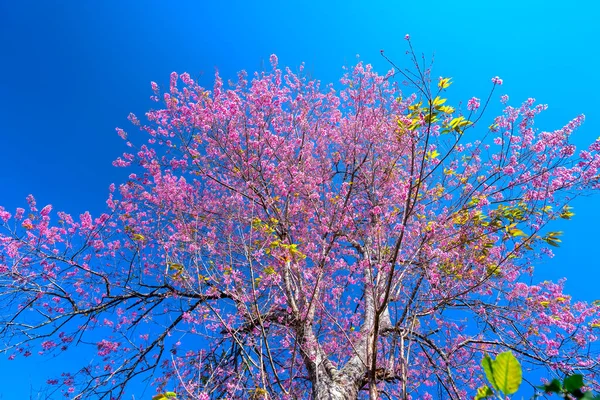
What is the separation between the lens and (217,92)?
6645 millimetres

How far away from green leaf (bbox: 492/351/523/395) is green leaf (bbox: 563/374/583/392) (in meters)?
0.12

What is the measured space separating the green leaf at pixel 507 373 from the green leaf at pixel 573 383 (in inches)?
4.6

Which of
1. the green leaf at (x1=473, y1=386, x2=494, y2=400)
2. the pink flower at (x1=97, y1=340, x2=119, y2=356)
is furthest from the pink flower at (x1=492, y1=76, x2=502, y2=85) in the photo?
the pink flower at (x1=97, y1=340, x2=119, y2=356)

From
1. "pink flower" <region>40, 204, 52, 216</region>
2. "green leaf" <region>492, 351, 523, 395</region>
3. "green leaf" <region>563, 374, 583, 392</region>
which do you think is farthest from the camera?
"pink flower" <region>40, 204, 52, 216</region>

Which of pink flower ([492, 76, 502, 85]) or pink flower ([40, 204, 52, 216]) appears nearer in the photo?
pink flower ([492, 76, 502, 85])

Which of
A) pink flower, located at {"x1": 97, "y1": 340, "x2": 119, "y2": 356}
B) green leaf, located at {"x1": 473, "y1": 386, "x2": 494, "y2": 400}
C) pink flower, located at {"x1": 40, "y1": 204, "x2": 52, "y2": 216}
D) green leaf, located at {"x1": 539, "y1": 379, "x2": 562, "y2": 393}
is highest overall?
pink flower, located at {"x1": 40, "y1": 204, "x2": 52, "y2": 216}

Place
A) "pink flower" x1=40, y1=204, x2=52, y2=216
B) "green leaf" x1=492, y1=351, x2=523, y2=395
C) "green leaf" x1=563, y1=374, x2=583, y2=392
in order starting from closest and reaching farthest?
"green leaf" x1=563, y1=374, x2=583, y2=392 < "green leaf" x1=492, y1=351, x2=523, y2=395 < "pink flower" x1=40, y1=204, x2=52, y2=216

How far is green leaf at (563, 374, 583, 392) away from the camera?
1.90 feet

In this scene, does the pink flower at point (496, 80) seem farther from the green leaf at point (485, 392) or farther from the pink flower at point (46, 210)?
the pink flower at point (46, 210)

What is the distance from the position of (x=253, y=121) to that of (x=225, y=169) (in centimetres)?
101

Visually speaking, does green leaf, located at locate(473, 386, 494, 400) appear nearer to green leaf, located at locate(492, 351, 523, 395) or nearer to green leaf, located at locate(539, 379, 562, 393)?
green leaf, located at locate(492, 351, 523, 395)

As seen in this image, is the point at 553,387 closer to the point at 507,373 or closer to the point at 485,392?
the point at 507,373

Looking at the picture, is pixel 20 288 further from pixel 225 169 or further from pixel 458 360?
pixel 458 360

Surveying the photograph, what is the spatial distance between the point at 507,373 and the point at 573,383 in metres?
0.18
